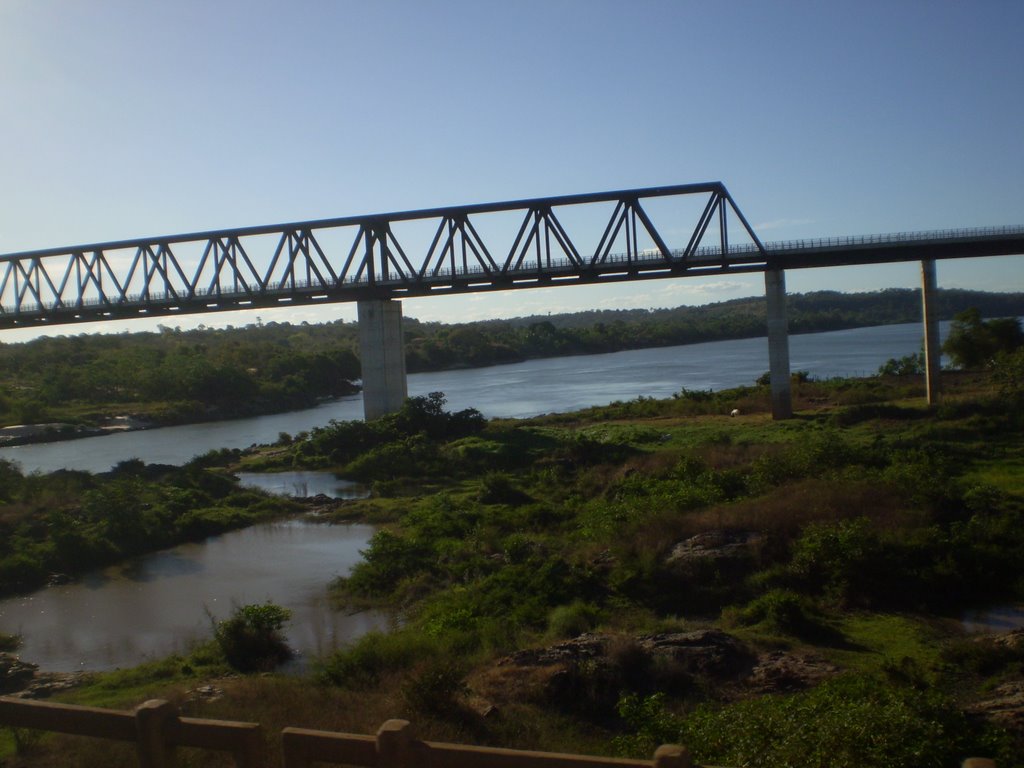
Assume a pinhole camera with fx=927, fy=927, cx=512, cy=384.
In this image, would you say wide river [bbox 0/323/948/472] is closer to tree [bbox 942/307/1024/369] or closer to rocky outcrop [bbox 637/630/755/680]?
tree [bbox 942/307/1024/369]

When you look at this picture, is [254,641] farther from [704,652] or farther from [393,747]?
[393,747]

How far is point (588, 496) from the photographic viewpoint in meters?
23.7

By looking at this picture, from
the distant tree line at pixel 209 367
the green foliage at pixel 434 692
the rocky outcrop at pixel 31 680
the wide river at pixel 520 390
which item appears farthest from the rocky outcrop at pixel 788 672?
the distant tree line at pixel 209 367

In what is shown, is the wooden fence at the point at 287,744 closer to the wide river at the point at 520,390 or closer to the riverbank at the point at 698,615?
the riverbank at the point at 698,615

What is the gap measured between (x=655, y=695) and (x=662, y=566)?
19.6ft

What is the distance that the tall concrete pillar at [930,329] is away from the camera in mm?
35406

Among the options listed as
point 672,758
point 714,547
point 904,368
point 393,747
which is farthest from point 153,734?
point 904,368

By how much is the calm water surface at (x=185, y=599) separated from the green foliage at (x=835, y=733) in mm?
7151

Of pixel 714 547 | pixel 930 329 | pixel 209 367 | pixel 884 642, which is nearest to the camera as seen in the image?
pixel 884 642

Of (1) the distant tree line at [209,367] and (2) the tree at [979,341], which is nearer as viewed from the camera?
(2) the tree at [979,341]

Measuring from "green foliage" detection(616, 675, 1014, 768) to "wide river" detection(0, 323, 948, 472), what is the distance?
39317 millimetres

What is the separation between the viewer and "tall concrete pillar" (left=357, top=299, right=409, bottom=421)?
4097 cm

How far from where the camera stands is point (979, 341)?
4744cm

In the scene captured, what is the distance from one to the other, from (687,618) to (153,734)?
10.2 metres
